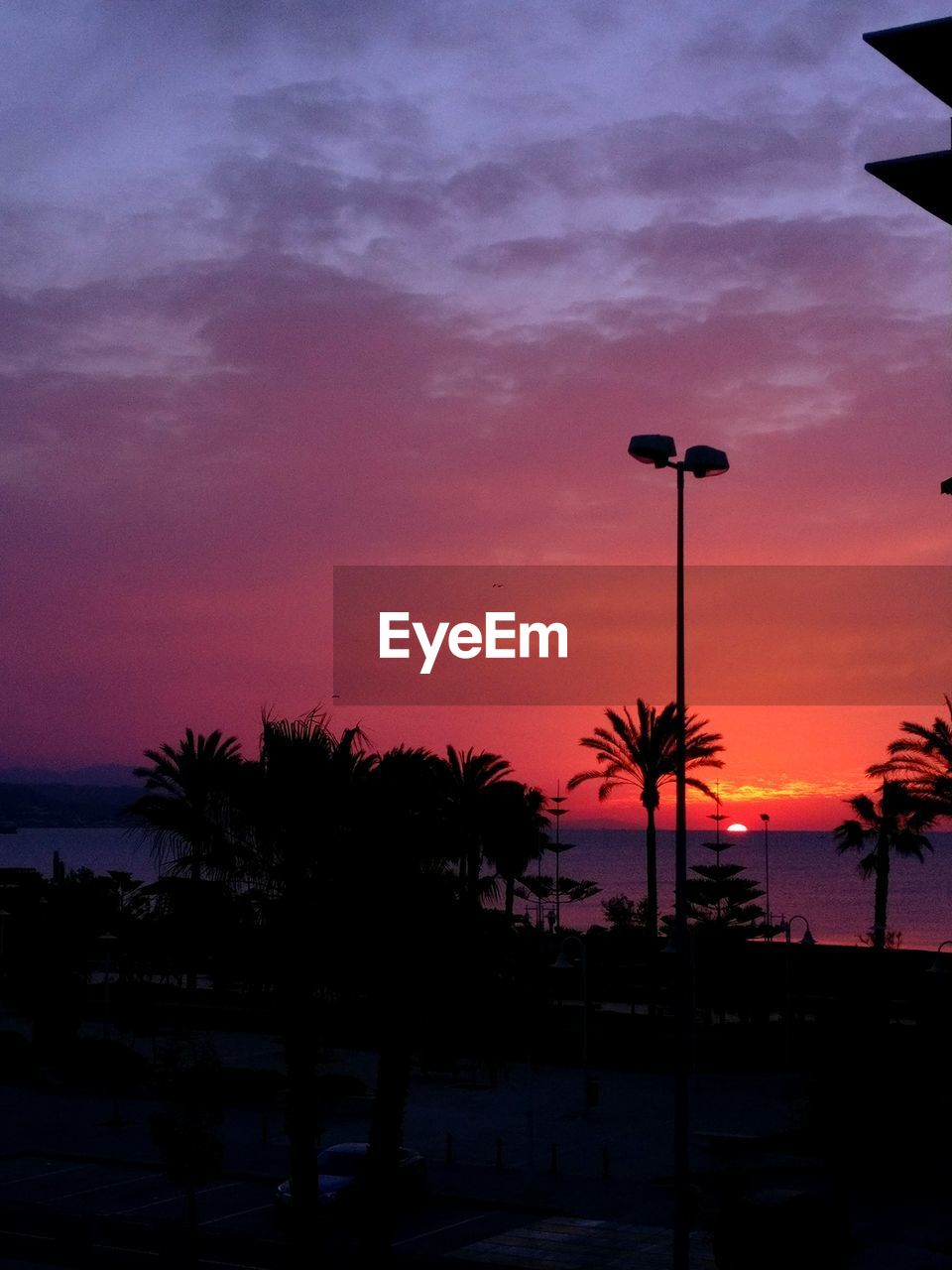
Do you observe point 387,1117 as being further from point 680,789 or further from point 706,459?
point 706,459

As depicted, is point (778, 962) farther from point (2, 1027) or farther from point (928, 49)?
point (928, 49)

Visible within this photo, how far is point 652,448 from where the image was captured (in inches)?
827

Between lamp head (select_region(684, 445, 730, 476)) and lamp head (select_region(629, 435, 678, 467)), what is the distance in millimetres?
290

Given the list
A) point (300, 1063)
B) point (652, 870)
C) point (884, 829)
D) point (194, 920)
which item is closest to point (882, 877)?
point (884, 829)

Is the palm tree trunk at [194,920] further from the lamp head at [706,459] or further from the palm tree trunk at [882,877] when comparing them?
the palm tree trunk at [882,877]

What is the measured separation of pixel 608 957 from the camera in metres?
64.2

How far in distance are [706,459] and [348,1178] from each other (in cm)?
1669

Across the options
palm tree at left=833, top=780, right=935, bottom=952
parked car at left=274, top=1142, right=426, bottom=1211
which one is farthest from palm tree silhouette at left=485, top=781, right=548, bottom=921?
palm tree at left=833, top=780, right=935, bottom=952

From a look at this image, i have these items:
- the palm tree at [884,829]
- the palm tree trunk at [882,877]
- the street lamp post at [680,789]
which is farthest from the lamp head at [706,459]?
the palm tree trunk at [882,877]

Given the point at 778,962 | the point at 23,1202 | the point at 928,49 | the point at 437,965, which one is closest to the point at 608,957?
the point at 778,962

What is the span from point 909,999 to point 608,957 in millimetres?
16618

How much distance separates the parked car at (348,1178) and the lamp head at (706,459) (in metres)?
15.2

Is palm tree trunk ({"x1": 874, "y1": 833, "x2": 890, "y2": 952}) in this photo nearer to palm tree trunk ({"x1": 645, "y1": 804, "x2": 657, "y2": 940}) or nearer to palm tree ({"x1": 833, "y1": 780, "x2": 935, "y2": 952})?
palm tree ({"x1": 833, "y1": 780, "x2": 935, "y2": 952})

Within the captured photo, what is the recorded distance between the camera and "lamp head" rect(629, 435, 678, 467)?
826 inches
